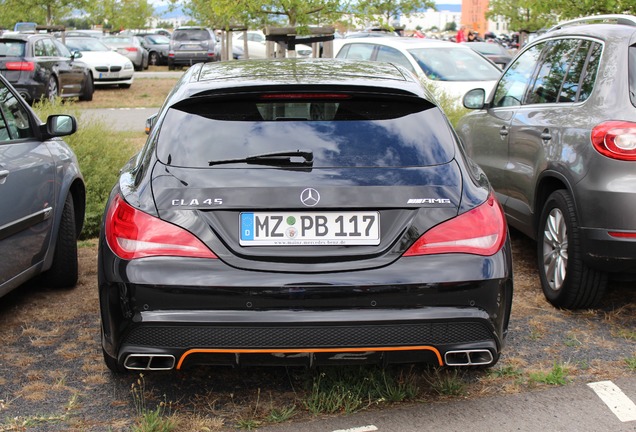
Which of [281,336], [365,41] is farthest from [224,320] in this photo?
[365,41]

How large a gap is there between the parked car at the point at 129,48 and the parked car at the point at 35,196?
3127 centimetres

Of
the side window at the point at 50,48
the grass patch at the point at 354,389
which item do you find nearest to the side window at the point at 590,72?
the grass patch at the point at 354,389

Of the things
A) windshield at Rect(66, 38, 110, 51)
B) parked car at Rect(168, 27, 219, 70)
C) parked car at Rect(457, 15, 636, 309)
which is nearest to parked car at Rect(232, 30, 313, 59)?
parked car at Rect(168, 27, 219, 70)

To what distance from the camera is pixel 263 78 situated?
13.7 ft

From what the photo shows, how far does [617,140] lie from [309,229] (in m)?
2.19

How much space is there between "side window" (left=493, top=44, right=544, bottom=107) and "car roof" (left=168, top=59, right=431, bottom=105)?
2.12 m

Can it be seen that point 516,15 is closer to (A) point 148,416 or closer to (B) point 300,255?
(B) point 300,255

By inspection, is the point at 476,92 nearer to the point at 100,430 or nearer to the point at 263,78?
the point at 263,78

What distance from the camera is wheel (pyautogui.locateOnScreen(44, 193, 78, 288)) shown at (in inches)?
233

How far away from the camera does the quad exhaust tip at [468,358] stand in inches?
144

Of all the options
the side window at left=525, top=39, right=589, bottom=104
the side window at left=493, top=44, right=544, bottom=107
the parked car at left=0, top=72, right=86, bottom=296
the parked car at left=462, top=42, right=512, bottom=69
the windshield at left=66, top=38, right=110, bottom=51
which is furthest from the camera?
the parked car at left=462, top=42, right=512, bottom=69

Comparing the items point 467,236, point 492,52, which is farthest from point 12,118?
point 492,52

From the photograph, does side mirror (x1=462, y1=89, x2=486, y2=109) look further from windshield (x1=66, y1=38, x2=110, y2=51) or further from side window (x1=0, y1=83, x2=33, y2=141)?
windshield (x1=66, y1=38, x2=110, y2=51)

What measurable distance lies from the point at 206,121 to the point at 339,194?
2.42 feet
